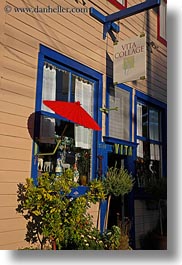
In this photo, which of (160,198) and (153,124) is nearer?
(160,198)

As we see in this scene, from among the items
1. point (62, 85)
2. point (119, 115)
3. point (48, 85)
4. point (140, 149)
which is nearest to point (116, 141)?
point (119, 115)

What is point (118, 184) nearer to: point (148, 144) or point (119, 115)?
point (119, 115)

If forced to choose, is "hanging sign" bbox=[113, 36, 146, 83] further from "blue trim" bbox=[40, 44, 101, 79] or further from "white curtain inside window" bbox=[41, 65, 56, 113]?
"white curtain inside window" bbox=[41, 65, 56, 113]

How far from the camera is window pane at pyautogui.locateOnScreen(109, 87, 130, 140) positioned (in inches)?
226

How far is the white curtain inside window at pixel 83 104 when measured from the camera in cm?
508

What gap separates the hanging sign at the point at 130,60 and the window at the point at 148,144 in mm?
1301

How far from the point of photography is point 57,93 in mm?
4809

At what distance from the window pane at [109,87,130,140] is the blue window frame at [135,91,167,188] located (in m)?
0.33

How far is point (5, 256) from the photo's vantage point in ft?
12.5

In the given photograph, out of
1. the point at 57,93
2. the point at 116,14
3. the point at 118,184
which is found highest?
the point at 116,14

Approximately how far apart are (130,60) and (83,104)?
96cm

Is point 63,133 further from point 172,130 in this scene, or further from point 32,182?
point 172,130

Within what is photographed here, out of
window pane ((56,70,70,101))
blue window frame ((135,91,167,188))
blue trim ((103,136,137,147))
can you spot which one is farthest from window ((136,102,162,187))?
window pane ((56,70,70,101))

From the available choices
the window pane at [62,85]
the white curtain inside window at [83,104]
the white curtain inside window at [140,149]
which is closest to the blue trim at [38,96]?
the window pane at [62,85]
